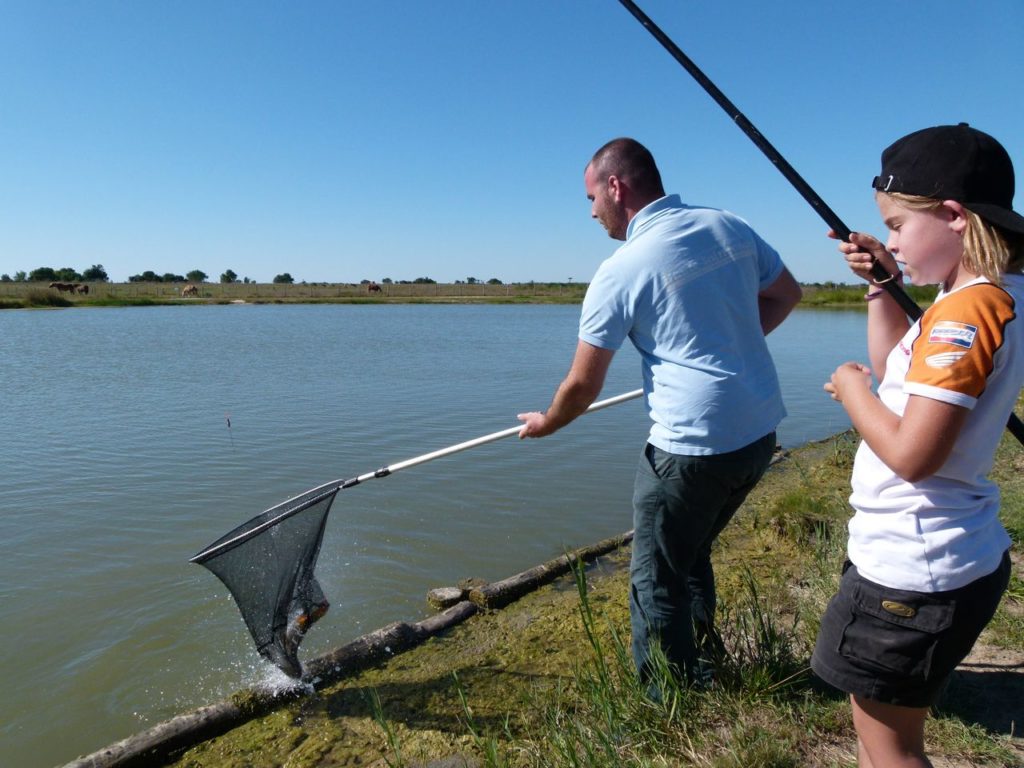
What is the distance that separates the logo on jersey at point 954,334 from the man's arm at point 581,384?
1119 mm

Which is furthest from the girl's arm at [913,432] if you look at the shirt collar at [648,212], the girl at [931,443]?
the shirt collar at [648,212]

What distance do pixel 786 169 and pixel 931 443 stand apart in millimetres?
1544

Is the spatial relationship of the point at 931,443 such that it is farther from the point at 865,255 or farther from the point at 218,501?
the point at 218,501

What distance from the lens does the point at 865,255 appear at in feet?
7.39

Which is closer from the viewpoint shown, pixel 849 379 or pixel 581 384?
pixel 849 379

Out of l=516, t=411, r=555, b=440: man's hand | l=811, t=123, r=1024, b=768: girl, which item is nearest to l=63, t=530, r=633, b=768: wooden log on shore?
l=516, t=411, r=555, b=440: man's hand

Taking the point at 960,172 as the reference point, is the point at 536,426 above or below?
below

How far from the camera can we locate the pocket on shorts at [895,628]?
1744 millimetres

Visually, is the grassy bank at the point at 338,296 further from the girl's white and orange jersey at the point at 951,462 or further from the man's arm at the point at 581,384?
the girl's white and orange jersey at the point at 951,462

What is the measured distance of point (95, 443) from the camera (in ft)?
34.3

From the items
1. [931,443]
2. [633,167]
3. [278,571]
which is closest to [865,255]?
[931,443]

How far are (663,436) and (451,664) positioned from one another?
2.40 metres

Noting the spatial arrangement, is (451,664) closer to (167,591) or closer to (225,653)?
(225,653)

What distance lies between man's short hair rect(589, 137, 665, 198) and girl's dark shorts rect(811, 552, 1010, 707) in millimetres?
1624
